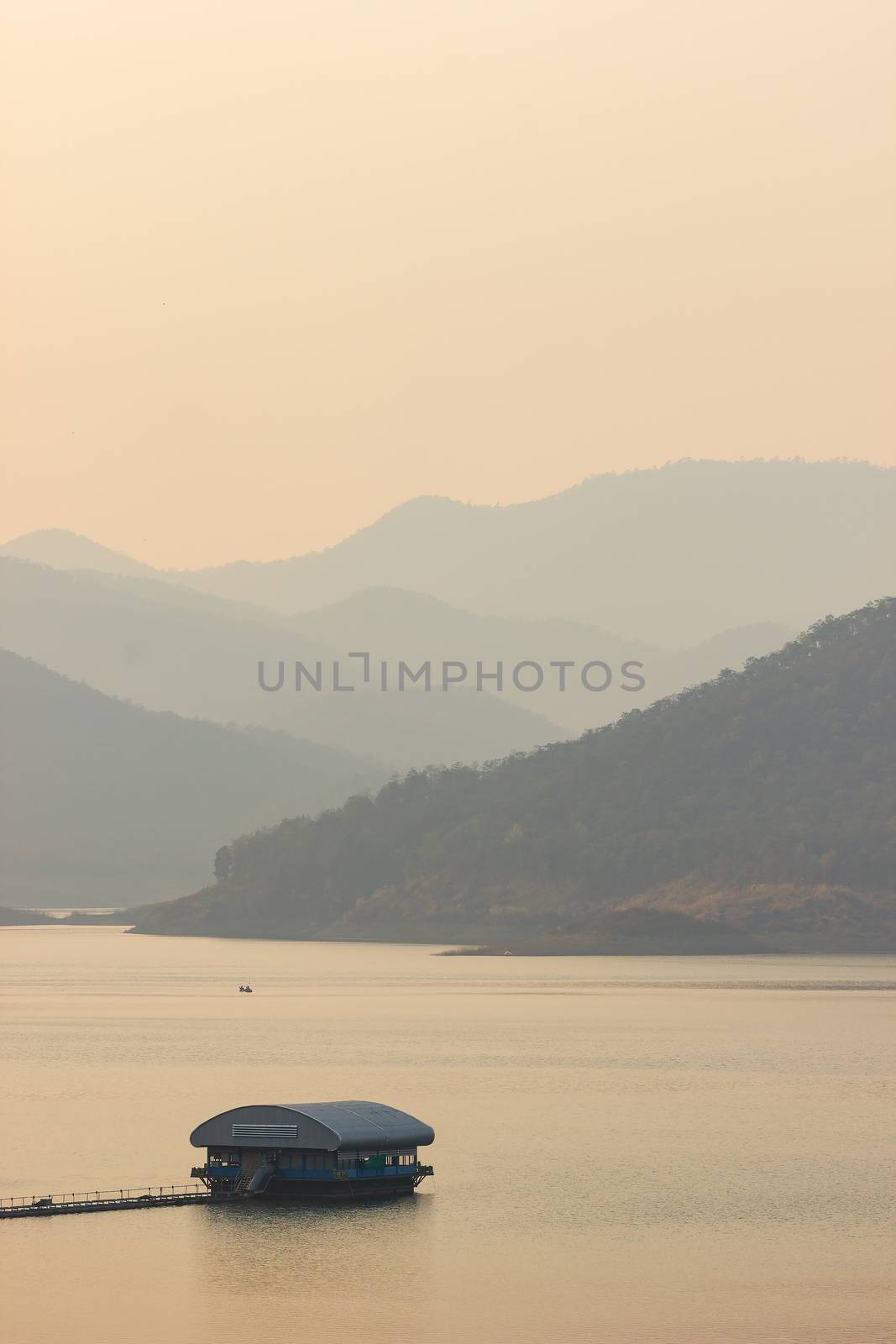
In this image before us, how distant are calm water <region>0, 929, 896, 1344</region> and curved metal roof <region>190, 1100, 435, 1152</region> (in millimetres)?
2588

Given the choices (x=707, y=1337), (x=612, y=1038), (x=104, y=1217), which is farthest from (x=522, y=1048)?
(x=707, y=1337)

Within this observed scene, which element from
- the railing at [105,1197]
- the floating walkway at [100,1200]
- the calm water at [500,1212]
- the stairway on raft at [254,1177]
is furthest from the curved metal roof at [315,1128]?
the calm water at [500,1212]

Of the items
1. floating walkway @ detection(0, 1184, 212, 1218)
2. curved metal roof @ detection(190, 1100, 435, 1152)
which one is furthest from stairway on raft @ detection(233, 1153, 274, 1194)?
floating walkway @ detection(0, 1184, 212, 1218)

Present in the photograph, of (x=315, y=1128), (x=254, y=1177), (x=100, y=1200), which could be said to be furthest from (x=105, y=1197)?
(x=315, y=1128)

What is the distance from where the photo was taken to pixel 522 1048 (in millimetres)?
158125

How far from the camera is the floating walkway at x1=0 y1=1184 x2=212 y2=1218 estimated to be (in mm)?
82688

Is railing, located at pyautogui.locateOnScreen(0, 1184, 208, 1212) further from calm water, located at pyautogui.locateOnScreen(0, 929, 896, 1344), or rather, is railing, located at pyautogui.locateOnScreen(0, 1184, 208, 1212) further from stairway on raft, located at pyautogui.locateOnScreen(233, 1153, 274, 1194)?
calm water, located at pyautogui.locateOnScreen(0, 929, 896, 1344)

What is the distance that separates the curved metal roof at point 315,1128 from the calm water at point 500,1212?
2588mm

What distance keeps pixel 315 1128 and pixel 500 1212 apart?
298 inches

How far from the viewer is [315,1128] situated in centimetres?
8488

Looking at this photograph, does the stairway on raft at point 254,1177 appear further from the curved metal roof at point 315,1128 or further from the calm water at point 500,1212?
the calm water at point 500,1212

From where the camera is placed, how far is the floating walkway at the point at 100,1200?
82.7 metres

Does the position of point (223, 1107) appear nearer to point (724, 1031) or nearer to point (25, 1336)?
point (25, 1336)

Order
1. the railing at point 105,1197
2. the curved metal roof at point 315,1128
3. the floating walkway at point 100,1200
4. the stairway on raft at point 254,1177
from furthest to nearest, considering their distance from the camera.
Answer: the stairway on raft at point 254,1177, the curved metal roof at point 315,1128, the railing at point 105,1197, the floating walkway at point 100,1200
